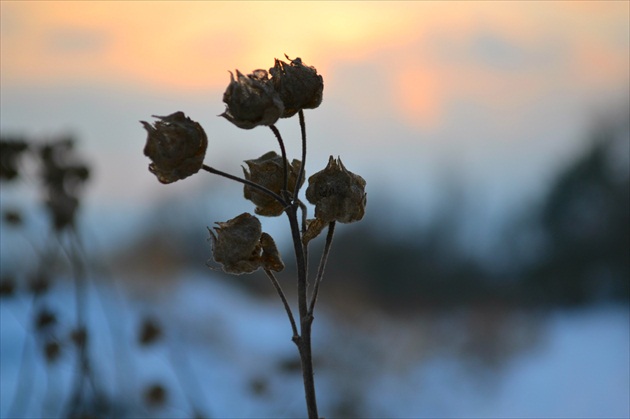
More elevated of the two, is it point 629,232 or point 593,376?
point 629,232

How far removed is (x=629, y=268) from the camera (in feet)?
7.63

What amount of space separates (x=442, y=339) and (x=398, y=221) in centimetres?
31

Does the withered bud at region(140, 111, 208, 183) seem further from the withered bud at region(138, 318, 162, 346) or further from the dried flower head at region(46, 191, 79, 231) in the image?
the withered bud at region(138, 318, 162, 346)

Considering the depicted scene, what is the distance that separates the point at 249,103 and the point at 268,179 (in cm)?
6

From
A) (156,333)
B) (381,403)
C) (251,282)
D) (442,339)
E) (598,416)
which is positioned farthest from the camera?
(251,282)

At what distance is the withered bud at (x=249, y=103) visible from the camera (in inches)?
13.0

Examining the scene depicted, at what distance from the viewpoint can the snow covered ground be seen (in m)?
1.54

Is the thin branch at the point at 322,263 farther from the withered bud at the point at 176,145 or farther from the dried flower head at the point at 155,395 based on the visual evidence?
the dried flower head at the point at 155,395

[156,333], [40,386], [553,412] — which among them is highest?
[156,333]

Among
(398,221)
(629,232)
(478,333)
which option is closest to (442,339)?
(478,333)

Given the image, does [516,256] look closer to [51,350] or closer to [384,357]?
[384,357]

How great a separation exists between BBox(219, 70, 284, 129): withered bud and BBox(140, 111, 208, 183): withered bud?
0.7 inches

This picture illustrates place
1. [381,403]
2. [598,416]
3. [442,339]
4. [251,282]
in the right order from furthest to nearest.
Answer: [251,282]
[442,339]
[381,403]
[598,416]

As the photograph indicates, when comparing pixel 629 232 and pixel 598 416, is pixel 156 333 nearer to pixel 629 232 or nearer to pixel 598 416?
pixel 598 416
